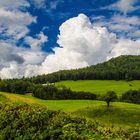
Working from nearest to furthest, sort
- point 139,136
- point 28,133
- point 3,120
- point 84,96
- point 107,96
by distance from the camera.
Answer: point 139,136 < point 28,133 < point 3,120 < point 107,96 < point 84,96

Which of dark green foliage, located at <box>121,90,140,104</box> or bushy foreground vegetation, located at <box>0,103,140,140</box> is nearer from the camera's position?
bushy foreground vegetation, located at <box>0,103,140,140</box>

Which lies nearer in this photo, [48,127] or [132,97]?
[48,127]

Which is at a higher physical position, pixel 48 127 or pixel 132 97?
pixel 132 97

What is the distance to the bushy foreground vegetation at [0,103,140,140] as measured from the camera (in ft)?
52.5

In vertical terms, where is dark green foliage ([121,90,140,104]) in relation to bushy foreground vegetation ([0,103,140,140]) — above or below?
above

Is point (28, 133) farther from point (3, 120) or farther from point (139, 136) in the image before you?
point (139, 136)

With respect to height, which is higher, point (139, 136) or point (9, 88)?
→ point (9, 88)

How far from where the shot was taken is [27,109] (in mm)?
19906

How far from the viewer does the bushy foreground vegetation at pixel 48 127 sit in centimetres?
1599

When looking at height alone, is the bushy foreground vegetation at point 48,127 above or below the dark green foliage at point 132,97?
A: below

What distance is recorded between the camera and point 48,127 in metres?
17.5

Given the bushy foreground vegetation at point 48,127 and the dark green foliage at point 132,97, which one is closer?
the bushy foreground vegetation at point 48,127

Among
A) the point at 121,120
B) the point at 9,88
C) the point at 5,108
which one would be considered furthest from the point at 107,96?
the point at 5,108

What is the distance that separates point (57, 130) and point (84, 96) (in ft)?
492
